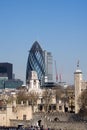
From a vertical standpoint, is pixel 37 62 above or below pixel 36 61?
below

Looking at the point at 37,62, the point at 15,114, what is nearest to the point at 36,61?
the point at 37,62

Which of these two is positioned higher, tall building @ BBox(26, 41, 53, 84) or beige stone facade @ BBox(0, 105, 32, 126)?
tall building @ BBox(26, 41, 53, 84)

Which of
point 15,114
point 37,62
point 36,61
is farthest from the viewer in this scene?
point 36,61

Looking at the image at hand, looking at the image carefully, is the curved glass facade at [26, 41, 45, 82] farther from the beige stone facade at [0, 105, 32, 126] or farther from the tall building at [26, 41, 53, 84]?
the beige stone facade at [0, 105, 32, 126]

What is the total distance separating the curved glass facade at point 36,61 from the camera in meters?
183

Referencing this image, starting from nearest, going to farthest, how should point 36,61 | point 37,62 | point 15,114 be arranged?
point 15,114 < point 37,62 < point 36,61

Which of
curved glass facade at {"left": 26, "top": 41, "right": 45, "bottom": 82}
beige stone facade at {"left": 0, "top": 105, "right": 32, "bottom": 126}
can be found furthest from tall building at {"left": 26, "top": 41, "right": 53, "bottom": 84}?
beige stone facade at {"left": 0, "top": 105, "right": 32, "bottom": 126}

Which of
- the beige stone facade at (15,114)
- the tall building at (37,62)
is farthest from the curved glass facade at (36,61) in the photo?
the beige stone facade at (15,114)

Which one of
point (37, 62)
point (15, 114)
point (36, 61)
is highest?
point (36, 61)

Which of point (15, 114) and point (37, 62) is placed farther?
point (37, 62)

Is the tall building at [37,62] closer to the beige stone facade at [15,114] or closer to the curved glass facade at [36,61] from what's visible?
the curved glass facade at [36,61]

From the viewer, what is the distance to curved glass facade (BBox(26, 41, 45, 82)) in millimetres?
183000

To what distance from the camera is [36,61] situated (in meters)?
185

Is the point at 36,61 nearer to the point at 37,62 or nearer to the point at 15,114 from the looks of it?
the point at 37,62
